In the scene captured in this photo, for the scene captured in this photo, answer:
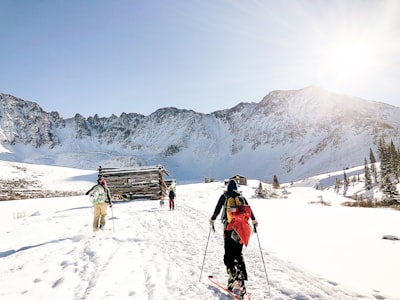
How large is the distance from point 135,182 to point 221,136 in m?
134

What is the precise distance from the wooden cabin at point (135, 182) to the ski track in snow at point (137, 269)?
14.5 m

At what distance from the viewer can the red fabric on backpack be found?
4857 millimetres

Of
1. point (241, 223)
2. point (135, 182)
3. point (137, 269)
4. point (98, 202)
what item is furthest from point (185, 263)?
point (135, 182)

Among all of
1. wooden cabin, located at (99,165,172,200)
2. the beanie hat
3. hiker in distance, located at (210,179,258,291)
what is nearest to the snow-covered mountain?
wooden cabin, located at (99,165,172,200)

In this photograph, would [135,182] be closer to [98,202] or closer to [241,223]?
[98,202]

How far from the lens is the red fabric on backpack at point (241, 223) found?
486cm

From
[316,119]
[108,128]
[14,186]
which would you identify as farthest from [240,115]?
[14,186]

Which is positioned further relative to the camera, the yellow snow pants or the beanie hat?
the yellow snow pants

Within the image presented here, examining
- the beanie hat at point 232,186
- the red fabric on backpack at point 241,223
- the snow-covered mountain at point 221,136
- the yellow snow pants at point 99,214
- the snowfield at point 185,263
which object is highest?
the snow-covered mountain at point 221,136

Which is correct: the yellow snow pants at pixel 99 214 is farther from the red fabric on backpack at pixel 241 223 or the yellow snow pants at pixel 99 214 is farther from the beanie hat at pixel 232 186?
the red fabric on backpack at pixel 241 223

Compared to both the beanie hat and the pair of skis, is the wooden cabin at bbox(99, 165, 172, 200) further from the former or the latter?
the pair of skis

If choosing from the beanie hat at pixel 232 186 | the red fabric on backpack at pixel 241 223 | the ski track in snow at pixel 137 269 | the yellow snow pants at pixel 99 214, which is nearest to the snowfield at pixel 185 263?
the ski track in snow at pixel 137 269

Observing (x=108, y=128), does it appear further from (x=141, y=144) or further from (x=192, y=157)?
(x=192, y=157)

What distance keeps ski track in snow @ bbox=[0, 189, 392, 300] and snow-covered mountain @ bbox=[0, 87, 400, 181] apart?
108597 mm
